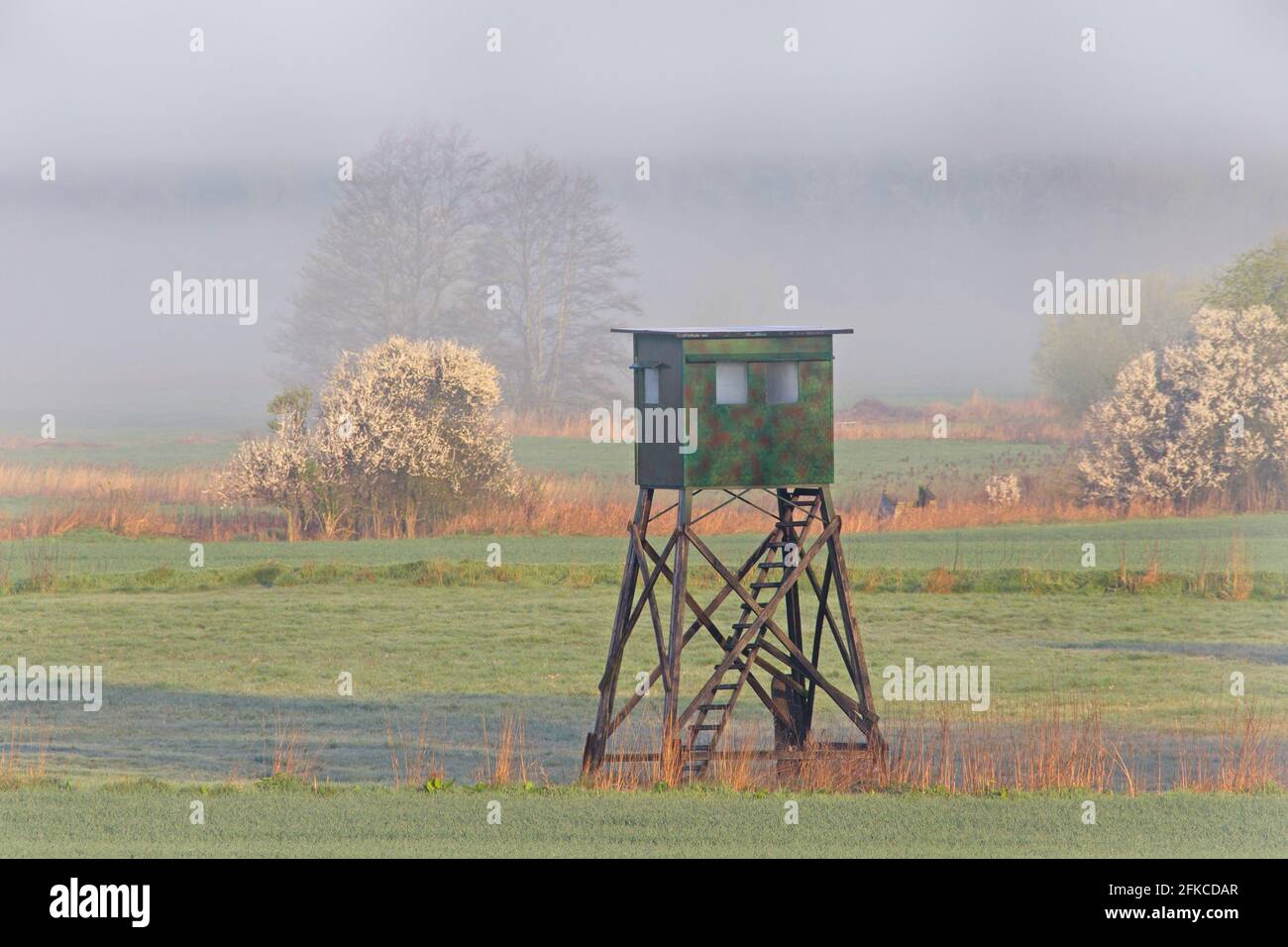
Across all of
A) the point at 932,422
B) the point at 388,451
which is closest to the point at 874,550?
the point at 388,451

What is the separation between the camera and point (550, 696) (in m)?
32.9

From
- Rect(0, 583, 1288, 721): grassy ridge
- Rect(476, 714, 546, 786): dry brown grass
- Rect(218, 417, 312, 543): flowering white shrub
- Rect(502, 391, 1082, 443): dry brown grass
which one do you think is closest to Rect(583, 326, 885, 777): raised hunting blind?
Rect(476, 714, 546, 786): dry brown grass

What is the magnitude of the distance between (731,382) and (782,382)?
68 centimetres

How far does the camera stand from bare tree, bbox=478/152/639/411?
90000mm

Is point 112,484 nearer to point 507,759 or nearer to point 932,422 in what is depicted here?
point 932,422

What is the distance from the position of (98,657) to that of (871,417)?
47842 millimetres

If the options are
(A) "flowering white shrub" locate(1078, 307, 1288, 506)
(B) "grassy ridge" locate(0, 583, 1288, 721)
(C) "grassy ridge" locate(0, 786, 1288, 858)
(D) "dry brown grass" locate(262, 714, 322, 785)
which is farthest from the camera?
(A) "flowering white shrub" locate(1078, 307, 1288, 506)

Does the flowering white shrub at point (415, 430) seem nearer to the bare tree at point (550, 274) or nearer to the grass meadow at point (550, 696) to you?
the grass meadow at point (550, 696)

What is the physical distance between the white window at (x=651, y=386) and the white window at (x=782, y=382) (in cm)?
150

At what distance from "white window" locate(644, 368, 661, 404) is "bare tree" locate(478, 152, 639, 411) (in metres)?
65.0

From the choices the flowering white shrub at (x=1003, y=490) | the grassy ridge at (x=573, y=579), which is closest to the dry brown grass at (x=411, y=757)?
the grassy ridge at (x=573, y=579)

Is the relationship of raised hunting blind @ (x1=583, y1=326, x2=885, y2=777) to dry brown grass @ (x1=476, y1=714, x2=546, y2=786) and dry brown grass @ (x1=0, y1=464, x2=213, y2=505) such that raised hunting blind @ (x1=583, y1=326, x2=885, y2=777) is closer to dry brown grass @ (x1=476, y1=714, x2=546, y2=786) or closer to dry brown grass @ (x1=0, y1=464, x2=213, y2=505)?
dry brown grass @ (x1=476, y1=714, x2=546, y2=786)
